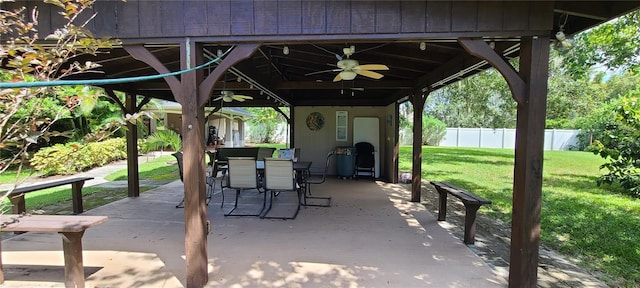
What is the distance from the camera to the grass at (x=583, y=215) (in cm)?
331

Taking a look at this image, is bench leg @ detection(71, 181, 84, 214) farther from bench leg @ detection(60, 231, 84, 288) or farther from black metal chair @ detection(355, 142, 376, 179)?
black metal chair @ detection(355, 142, 376, 179)

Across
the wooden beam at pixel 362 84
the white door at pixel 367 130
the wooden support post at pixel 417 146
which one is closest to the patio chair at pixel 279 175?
the wooden beam at pixel 362 84

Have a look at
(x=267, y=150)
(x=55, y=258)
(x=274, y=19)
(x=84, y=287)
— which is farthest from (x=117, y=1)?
(x=267, y=150)

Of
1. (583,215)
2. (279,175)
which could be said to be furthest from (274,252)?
(583,215)

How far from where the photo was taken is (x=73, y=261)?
8.32 ft

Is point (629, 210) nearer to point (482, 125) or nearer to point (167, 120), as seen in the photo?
point (167, 120)

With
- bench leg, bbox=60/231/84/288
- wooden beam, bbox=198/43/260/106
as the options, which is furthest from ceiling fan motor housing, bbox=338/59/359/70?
bench leg, bbox=60/231/84/288

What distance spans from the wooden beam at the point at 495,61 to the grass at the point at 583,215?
200 centimetres

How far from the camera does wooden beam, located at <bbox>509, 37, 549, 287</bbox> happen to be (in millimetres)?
2443

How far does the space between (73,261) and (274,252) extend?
67.7 inches

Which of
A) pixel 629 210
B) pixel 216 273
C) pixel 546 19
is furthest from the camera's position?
pixel 629 210

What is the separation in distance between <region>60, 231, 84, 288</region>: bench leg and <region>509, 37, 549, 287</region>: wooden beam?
3533 millimetres

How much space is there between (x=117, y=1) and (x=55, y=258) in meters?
2.62

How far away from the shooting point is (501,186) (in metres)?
7.48
